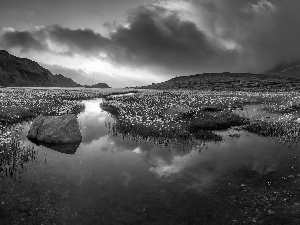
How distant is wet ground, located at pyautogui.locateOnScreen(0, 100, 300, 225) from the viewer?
31.1 ft

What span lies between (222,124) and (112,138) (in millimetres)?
11664

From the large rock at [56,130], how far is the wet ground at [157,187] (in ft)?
5.97

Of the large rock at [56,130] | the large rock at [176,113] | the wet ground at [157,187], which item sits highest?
the large rock at [176,113]

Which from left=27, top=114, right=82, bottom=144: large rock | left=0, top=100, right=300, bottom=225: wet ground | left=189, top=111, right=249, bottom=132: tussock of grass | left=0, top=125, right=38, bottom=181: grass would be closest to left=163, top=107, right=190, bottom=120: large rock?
left=189, top=111, right=249, bottom=132: tussock of grass

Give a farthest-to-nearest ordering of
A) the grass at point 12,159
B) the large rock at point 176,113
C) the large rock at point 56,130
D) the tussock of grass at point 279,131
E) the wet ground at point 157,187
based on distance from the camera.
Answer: the large rock at point 176,113 → the tussock of grass at point 279,131 → the large rock at point 56,130 → the grass at point 12,159 → the wet ground at point 157,187

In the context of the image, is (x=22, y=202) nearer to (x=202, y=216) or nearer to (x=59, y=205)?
(x=59, y=205)

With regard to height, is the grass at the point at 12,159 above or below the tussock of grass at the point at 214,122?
below

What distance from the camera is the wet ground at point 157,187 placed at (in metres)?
9.47

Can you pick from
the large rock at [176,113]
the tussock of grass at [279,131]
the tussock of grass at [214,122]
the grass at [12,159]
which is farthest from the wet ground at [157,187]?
the large rock at [176,113]

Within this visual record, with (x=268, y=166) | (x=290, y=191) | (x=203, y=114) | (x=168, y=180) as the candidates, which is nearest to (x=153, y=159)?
(x=168, y=180)

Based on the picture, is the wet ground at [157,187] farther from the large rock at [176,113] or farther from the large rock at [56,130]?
the large rock at [176,113]

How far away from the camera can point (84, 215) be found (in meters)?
9.53

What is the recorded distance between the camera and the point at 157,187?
11.9 metres

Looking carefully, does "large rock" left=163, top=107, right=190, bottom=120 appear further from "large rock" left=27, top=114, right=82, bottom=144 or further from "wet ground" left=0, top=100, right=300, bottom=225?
"wet ground" left=0, top=100, right=300, bottom=225
